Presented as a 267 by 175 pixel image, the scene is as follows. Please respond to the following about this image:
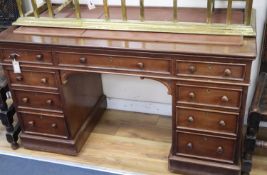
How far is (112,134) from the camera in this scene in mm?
2385

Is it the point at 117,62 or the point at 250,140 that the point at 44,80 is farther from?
the point at 250,140

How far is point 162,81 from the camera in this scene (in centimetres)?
174

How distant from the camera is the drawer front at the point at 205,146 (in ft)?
5.99

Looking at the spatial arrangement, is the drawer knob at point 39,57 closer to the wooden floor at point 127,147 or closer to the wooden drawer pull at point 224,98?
the wooden floor at point 127,147

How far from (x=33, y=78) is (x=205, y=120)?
0.99m

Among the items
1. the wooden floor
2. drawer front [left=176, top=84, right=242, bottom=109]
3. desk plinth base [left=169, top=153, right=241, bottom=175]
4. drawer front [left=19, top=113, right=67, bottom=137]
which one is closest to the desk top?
drawer front [left=176, top=84, right=242, bottom=109]

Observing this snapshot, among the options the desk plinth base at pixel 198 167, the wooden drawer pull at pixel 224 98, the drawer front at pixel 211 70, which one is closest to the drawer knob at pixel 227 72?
the drawer front at pixel 211 70

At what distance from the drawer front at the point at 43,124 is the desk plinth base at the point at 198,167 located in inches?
27.1

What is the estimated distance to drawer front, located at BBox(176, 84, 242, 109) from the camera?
166 cm

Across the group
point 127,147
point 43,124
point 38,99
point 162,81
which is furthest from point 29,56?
point 127,147

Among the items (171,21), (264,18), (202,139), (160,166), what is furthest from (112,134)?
(264,18)

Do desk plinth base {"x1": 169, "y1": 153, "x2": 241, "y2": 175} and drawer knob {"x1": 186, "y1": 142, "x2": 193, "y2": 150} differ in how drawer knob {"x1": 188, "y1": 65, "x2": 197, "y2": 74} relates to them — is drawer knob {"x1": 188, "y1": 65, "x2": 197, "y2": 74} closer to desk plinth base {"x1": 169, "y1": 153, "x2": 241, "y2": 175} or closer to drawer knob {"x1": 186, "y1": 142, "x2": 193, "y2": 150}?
drawer knob {"x1": 186, "y1": 142, "x2": 193, "y2": 150}

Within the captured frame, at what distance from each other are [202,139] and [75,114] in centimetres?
81

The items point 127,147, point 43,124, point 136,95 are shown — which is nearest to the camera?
point 43,124
